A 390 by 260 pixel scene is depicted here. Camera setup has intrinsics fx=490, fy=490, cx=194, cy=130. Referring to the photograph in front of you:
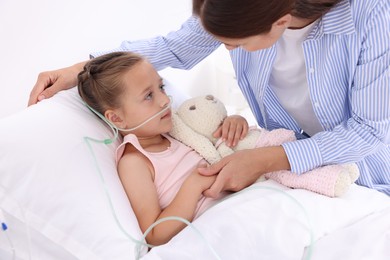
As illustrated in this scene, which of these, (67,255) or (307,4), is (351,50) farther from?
(67,255)

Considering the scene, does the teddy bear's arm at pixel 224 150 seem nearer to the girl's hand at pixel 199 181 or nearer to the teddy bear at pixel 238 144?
the teddy bear at pixel 238 144

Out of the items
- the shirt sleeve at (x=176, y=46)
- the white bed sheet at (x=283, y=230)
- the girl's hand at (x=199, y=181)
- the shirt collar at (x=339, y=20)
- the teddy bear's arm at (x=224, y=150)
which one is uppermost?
the shirt collar at (x=339, y=20)

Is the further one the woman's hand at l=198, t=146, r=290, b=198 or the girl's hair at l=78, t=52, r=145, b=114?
the girl's hair at l=78, t=52, r=145, b=114

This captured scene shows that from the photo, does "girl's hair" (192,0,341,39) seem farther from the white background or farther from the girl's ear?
the white background

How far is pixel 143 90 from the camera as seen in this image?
1.45m

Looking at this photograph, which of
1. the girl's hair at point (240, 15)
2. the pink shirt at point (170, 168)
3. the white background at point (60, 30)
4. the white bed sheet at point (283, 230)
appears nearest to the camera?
the girl's hair at point (240, 15)

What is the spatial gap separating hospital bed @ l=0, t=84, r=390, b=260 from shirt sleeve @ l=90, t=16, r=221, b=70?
1.47 ft

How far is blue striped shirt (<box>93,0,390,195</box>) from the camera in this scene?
126 centimetres

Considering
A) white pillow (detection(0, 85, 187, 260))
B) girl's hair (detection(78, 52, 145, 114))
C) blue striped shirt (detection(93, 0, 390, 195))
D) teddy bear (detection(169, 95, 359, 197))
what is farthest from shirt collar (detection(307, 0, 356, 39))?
white pillow (detection(0, 85, 187, 260))

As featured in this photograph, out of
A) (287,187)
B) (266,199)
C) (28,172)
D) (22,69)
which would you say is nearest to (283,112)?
(287,187)

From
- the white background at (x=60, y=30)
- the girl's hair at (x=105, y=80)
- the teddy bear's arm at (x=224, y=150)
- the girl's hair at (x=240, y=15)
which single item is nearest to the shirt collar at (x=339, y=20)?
the girl's hair at (x=240, y=15)

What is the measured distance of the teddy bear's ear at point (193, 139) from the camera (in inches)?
58.1

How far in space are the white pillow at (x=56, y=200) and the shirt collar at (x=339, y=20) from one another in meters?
0.70

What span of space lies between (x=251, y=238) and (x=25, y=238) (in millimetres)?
551
